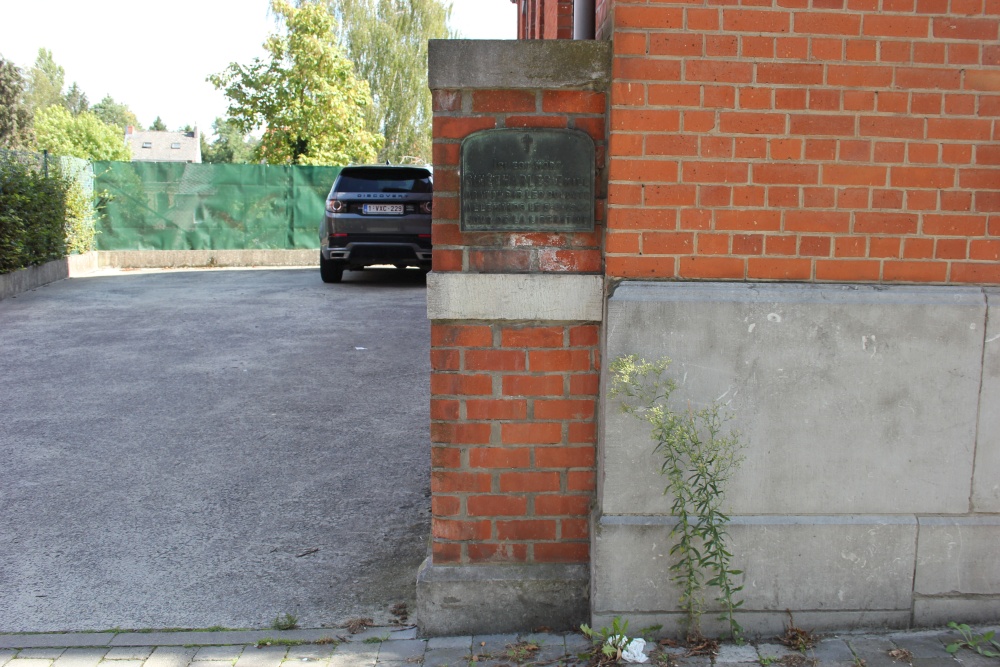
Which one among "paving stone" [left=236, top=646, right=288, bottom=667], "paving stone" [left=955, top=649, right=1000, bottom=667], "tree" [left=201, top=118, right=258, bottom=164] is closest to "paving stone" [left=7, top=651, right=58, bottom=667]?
"paving stone" [left=236, top=646, right=288, bottom=667]

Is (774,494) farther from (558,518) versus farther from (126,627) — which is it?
(126,627)

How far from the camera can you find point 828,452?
129 inches

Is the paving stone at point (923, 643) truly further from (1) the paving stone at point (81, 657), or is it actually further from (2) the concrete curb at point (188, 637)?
(1) the paving stone at point (81, 657)

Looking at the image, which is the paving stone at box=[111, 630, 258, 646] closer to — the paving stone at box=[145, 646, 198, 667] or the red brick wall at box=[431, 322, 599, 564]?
the paving stone at box=[145, 646, 198, 667]

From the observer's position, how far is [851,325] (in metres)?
3.21

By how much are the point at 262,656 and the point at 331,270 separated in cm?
1145

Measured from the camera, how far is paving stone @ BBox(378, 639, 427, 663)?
3.22 meters

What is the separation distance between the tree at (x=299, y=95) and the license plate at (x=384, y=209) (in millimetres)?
10924

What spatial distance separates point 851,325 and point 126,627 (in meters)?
2.93

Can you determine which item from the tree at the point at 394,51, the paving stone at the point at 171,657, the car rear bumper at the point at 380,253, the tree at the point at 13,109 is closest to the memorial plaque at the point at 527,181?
the paving stone at the point at 171,657

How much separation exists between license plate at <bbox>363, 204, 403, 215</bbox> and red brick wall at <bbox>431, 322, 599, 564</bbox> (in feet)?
33.5

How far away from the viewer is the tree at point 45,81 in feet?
268

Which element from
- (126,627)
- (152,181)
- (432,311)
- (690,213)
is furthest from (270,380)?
(152,181)

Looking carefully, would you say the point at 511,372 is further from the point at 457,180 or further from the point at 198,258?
the point at 198,258
